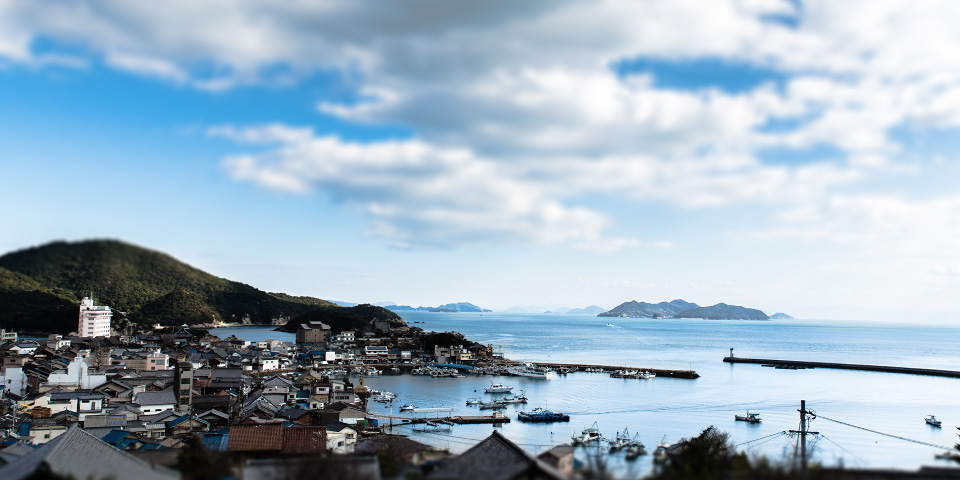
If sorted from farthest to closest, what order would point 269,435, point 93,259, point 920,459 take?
point 920,459
point 269,435
point 93,259

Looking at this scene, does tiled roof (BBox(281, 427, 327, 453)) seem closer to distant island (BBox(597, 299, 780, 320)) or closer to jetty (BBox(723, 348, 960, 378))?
jetty (BBox(723, 348, 960, 378))

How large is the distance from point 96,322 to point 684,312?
5866 inches

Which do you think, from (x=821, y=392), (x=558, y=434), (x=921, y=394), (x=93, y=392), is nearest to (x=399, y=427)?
(x=558, y=434)

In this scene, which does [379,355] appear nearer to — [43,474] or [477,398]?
[477,398]

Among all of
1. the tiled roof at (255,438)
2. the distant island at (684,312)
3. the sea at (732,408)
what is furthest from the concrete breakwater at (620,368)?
the distant island at (684,312)

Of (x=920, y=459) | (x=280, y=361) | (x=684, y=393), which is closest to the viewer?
(x=920, y=459)

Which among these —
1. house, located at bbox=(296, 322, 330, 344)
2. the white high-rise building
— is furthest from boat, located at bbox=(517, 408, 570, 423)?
house, located at bbox=(296, 322, 330, 344)

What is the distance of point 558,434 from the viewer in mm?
15062

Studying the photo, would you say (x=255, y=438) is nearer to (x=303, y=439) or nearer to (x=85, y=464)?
(x=303, y=439)

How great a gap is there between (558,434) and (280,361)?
58.2 ft

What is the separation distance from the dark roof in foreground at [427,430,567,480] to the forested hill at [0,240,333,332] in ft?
10.4

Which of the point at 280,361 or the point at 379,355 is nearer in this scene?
the point at 280,361

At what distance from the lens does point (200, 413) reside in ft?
44.9

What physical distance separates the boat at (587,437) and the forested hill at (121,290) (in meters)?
9.04
